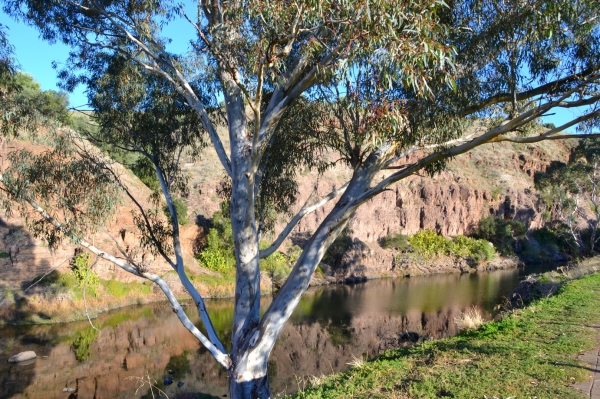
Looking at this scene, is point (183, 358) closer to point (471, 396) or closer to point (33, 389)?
point (33, 389)

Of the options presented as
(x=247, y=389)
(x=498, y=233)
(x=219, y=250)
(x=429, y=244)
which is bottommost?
(x=247, y=389)

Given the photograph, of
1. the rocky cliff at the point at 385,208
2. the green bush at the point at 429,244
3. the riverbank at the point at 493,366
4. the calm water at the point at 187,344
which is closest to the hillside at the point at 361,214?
the rocky cliff at the point at 385,208

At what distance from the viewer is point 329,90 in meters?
7.22

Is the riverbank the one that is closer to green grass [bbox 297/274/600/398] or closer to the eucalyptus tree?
green grass [bbox 297/274/600/398]

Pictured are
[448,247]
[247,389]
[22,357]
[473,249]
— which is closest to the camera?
[247,389]

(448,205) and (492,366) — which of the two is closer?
(492,366)

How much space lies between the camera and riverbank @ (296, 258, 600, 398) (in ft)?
13.6

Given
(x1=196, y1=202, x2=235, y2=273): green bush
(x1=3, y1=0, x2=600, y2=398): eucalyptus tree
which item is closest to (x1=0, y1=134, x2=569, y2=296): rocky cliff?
(x1=196, y1=202, x2=235, y2=273): green bush

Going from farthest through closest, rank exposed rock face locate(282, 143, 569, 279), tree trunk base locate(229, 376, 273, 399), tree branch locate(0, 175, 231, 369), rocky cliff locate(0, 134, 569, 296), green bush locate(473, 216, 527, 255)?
green bush locate(473, 216, 527, 255) → exposed rock face locate(282, 143, 569, 279) → rocky cliff locate(0, 134, 569, 296) → tree branch locate(0, 175, 231, 369) → tree trunk base locate(229, 376, 273, 399)

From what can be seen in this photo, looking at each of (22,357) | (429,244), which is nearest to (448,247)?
(429,244)

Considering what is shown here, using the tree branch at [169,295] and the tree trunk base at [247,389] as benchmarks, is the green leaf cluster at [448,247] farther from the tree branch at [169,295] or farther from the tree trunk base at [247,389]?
the tree trunk base at [247,389]

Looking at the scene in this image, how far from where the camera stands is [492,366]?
15.7 feet

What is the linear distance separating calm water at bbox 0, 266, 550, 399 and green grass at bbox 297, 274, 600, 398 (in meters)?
2.09

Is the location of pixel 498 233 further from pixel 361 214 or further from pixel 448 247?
pixel 361 214
